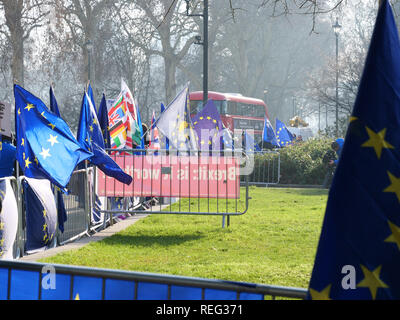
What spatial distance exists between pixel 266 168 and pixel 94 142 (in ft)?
44.1

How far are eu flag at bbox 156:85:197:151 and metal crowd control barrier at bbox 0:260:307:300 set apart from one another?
7.73m

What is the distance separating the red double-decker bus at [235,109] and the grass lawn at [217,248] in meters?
22.3

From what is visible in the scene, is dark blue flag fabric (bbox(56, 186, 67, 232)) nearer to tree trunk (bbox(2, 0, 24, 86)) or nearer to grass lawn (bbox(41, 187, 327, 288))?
grass lawn (bbox(41, 187, 327, 288))

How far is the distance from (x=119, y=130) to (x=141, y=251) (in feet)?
14.9

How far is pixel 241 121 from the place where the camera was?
37.3 metres

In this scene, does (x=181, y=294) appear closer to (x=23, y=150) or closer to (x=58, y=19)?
(x=23, y=150)

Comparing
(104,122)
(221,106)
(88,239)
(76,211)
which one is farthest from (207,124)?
(221,106)

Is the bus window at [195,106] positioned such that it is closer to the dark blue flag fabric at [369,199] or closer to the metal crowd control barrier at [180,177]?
the metal crowd control barrier at [180,177]

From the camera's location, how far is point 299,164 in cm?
2147

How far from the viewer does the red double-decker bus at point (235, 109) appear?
3425 centimetres

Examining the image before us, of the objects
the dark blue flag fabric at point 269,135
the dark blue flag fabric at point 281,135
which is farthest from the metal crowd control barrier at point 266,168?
the dark blue flag fabric at point 281,135

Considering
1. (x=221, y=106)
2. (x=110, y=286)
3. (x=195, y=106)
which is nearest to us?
(x=110, y=286)

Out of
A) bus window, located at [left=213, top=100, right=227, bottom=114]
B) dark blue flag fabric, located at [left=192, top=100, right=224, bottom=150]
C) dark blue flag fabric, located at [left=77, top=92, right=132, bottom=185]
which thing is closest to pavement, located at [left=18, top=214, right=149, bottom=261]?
dark blue flag fabric, located at [left=77, top=92, right=132, bottom=185]

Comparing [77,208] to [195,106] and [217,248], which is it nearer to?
[217,248]
